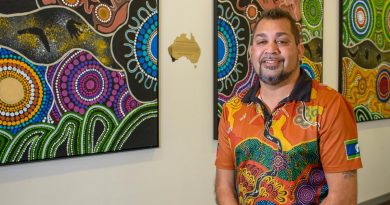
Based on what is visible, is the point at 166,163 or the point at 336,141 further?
the point at 166,163

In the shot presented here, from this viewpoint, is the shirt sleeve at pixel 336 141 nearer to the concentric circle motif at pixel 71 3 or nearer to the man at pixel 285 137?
the man at pixel 285 137

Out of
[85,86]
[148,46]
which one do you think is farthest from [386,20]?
[85,86]

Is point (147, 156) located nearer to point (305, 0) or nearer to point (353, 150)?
point (353, 150)

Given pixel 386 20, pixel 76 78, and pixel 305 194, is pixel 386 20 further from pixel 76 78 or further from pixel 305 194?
pixel 76 78

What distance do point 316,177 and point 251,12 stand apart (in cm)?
131

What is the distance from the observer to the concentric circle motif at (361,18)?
10.4ft

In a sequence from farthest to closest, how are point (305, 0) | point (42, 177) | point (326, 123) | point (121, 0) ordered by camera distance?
point (305, 0)
point (121, 0)
point (42, 177)
point (326, 123)

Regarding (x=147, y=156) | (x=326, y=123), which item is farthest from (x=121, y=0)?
(x=326, y=123)

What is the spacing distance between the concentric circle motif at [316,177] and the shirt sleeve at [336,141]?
31 mm

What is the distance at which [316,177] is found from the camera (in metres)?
1.42

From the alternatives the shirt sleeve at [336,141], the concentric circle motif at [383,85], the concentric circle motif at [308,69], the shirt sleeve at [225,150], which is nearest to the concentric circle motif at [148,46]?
the shirt sleeve at [225,150]

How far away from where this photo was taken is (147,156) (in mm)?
2082

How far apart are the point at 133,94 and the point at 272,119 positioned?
2.54 ft

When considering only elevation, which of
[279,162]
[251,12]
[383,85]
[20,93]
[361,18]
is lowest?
[279,162]
